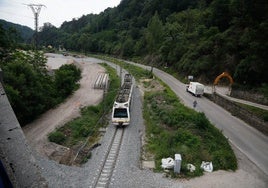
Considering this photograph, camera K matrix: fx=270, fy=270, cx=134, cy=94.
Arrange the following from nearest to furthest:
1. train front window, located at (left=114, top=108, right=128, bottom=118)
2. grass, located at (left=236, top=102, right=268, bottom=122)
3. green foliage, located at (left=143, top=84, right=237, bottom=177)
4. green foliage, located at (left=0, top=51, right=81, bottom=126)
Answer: green foliage, located at (left=143, top=84, right=237, bottom=177)
green foliage, located at (left=0, top=51, right=81, bottom=126)
grass, located at (left=236, top=102, right=268, bottom=122)
train front window, located at (left=114, top=108, right=128, bottom=118)

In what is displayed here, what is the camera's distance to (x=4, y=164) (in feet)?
9.40

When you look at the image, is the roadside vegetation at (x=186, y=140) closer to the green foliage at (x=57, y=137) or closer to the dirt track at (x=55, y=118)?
the green foliage at (x=57, y=137)

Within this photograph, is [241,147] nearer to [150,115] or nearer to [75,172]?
[150,115]

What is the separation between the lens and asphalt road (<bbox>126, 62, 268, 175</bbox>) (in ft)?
71.7

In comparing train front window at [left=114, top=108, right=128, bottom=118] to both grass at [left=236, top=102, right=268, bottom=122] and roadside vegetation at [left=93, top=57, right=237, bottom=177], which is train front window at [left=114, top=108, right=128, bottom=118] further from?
grass at [left=236, top=102, right=268, bottom=122]

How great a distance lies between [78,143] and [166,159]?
8.35 meters

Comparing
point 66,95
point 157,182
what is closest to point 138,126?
point 157,182

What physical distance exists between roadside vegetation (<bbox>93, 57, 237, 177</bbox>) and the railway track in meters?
2.63

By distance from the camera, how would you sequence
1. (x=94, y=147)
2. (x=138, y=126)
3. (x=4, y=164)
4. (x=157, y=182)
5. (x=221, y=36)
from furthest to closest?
(x=221, y=36), (x=138, y=126), (x=94, y=147), (x=157, y=182), (x=4, y=164)

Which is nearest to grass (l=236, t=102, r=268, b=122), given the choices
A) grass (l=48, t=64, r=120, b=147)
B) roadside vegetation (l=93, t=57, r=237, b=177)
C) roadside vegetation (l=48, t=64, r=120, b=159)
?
roadside vegetation (l=93, t=57, r=237, b=177)

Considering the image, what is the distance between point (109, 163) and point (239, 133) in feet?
47.1

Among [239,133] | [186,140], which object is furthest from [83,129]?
[239,133]

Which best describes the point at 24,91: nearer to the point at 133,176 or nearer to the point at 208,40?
the point at 133,176

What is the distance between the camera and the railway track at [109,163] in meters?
16.7
